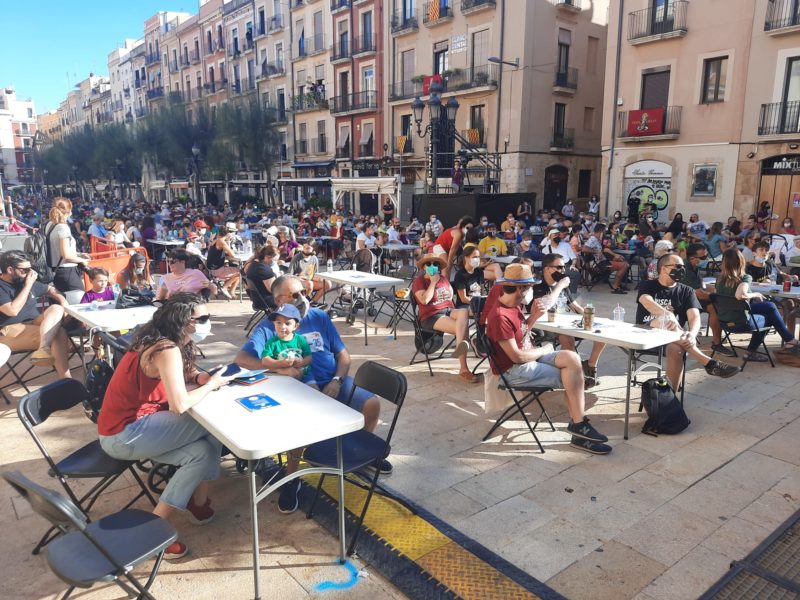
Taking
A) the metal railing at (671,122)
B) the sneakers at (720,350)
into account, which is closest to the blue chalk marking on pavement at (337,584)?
the sneakers at (720,350)

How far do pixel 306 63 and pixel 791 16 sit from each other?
22.8 meters

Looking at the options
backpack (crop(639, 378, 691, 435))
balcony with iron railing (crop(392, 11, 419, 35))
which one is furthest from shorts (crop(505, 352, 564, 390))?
balcony with iron railing (crop(392, 11, 419, 35))

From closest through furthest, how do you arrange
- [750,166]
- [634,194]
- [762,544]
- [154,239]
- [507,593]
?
[507,593] < [762,544] < [154,239] < [750,166] < [634,194]

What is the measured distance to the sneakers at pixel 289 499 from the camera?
11.1 ft

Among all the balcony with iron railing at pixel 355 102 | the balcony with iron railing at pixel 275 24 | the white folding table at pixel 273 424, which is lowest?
the white folding table at pixel 273 424

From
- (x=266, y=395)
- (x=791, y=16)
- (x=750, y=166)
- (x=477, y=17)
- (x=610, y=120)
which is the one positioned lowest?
(x=266, y=395)

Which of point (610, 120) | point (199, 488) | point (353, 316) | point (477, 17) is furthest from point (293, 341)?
point (477, 17)

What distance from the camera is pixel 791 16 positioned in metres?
14.5

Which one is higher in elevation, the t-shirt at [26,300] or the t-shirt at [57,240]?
the t-shirt at [57,240]

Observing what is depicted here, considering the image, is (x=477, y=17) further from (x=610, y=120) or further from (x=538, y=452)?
(x=538, y=452)

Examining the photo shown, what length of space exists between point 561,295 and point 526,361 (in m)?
1.40

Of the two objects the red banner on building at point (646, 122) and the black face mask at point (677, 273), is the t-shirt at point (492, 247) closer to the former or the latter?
the black face mask at point (677, 273)

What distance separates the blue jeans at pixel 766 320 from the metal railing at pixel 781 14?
12424mm

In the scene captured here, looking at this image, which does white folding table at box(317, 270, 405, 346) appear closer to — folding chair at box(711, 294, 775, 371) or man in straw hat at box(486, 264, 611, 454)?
man in straw hat at box(486, 264, 611, 454)
